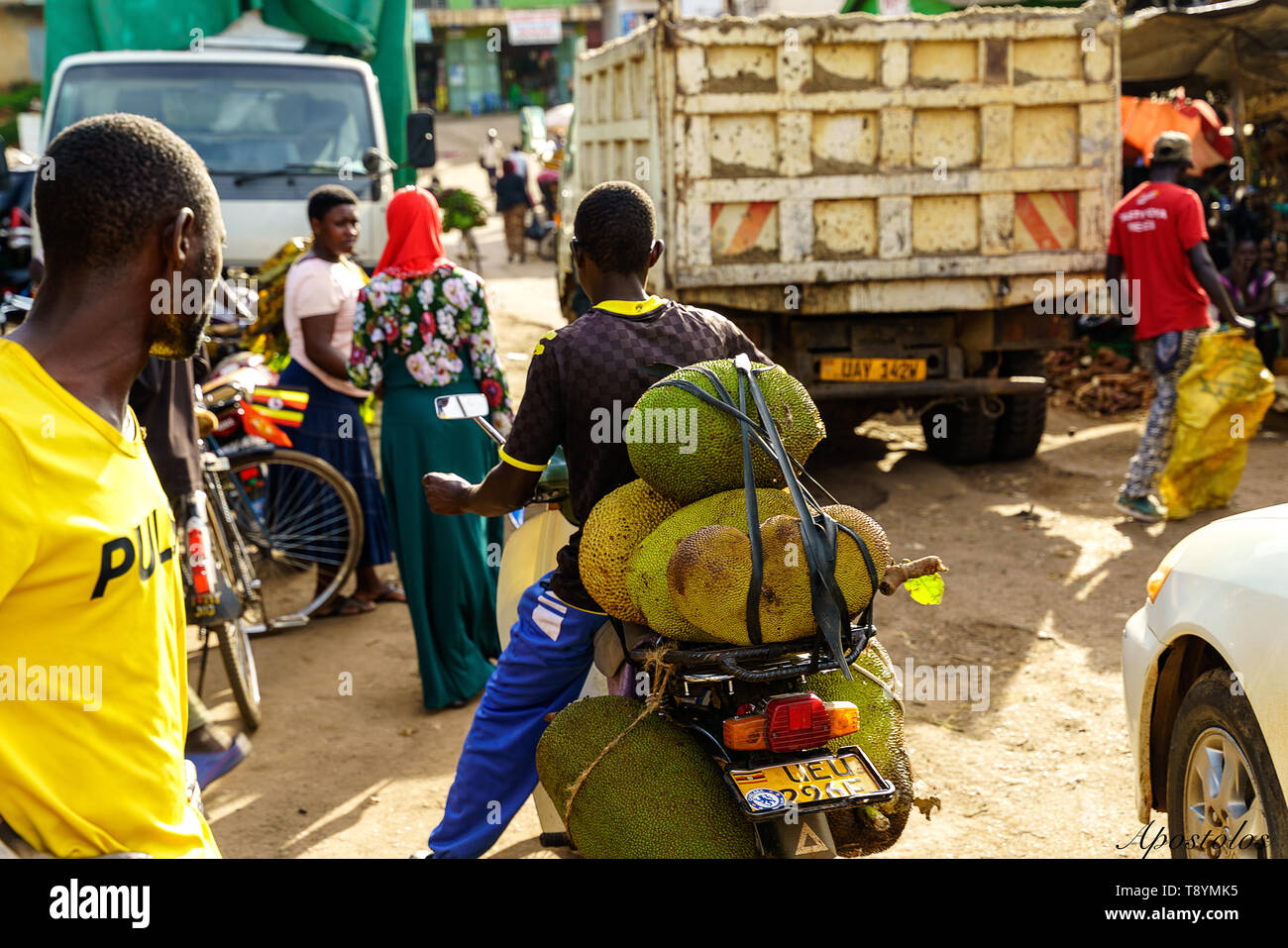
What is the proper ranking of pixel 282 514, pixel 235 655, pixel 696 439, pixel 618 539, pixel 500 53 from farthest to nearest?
pixel 500 53 < pixel 282 514 < pixel 235 655 < pixel 618 539 < pixel 696 439

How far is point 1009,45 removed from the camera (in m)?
6.78

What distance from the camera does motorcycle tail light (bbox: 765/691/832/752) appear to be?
7.00 ft

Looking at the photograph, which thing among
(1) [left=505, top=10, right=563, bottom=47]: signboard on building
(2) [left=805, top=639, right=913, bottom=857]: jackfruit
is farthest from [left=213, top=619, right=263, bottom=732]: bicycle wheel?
(1) [left=505, top=10, right=563, bottom=47]: signboard on building

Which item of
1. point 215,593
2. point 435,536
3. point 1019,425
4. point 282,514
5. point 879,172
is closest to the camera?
point 215,593

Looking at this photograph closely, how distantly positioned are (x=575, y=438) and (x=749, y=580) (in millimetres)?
907

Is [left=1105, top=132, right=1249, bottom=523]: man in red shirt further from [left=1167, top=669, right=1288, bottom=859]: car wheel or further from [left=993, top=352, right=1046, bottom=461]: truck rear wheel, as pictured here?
[left=1167, top=669, right=1288, bottom=859]: car wheel

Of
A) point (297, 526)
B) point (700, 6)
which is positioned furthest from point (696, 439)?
point (700, 6)

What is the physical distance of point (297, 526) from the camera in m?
5.85

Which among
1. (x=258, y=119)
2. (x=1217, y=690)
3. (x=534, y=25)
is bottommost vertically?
(x=1217, y=690)

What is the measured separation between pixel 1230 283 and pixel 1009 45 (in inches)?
166

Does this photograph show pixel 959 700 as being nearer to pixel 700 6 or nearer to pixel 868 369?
pixel 868 369

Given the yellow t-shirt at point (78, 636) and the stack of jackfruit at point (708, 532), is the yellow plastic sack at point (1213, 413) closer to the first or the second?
the stack of jackfruit at point (708, 532)

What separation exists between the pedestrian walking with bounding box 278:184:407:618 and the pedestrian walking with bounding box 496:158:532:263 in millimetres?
13591
